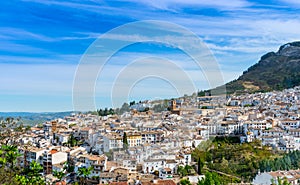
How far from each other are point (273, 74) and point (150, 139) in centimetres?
2193

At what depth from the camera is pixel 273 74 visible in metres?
32.4

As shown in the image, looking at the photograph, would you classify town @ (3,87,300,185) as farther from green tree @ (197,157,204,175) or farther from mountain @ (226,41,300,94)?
mountain @ (226,41,300,94)

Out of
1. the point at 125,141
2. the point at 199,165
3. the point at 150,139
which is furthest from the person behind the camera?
the point at 150,139

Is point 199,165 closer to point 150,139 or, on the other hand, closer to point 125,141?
point 125,141

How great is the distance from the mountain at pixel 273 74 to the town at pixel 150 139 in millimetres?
8887

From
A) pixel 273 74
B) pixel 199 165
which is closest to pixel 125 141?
pixel 199 165

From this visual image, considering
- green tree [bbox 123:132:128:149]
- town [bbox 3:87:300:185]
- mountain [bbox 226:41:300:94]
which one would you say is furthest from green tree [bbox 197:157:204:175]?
mountain [bbox 226:41:300:94]

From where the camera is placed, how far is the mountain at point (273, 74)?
28.5 meters

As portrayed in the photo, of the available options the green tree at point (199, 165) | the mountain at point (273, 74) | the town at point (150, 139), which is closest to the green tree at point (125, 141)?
the town at point (150, 139)

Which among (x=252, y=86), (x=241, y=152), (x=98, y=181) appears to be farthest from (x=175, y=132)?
(x=252, y=86)

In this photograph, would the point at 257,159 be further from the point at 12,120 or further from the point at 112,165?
the point at 12,120

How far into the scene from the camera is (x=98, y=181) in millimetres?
9375

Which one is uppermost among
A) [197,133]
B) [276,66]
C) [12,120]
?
[276,66]

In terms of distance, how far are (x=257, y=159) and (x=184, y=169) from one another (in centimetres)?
226
